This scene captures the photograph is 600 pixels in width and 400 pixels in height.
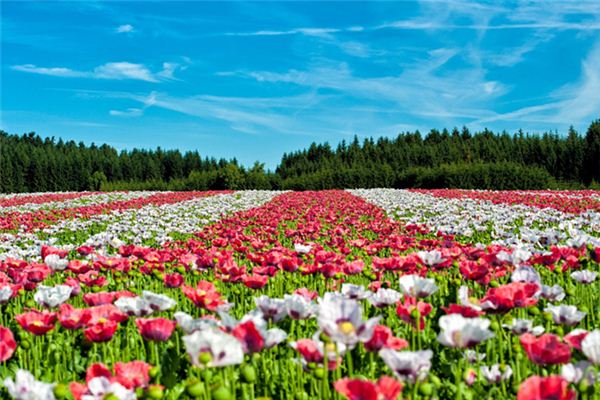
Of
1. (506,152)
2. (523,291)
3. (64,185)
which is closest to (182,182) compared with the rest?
(64,185)

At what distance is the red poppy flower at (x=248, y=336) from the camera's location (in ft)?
5.51

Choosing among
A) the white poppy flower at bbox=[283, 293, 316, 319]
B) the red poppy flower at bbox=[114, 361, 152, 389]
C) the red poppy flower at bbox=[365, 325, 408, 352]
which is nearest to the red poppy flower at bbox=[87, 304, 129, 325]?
the red poppy flower at bbox=[114, 361, 152, 389]

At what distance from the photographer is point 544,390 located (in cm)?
129

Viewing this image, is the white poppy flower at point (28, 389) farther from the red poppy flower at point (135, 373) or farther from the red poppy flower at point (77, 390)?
the red poppy flower at point (135, 373)

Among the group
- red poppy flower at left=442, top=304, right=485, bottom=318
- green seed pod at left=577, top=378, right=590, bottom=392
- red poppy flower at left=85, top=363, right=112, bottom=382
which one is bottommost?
green seed pod at left=577, top=378, right=590, bottom=392

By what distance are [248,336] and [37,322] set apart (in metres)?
1.05

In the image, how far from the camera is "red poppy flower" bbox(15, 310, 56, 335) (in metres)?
2.13

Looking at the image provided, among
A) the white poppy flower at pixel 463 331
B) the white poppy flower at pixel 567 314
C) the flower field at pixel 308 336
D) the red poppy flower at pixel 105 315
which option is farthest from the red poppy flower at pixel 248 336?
the white poppy flower at pixel 567 314

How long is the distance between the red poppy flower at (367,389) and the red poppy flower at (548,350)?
0.67 m

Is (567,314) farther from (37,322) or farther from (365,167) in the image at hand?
(365,167)

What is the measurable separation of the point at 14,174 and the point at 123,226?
65.3 m

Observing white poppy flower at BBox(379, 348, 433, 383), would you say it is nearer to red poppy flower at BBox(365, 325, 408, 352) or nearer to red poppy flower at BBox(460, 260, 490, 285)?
red poppy flower at BBox(365, 325, 408, 352)

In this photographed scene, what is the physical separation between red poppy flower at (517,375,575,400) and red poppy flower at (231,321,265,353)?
2.65 feet

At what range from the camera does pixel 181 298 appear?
407cm
